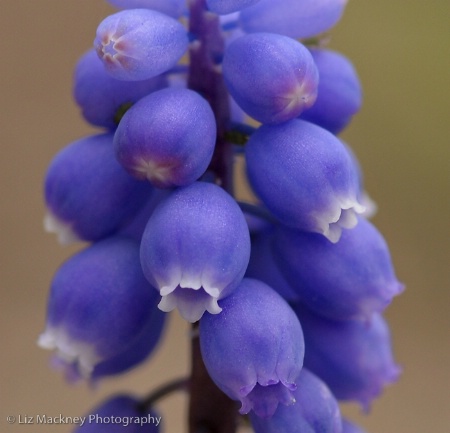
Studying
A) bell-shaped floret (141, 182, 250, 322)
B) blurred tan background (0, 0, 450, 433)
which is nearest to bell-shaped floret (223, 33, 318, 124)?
bell-shaped floret (141, 182, 250, 322)

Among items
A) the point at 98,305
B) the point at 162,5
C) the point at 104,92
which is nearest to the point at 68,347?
the point at 98,305

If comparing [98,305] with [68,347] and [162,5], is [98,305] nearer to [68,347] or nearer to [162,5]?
[68,347]

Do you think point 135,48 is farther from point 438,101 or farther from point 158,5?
point 438,101

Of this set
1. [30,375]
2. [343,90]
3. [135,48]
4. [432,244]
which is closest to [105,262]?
[135,48]

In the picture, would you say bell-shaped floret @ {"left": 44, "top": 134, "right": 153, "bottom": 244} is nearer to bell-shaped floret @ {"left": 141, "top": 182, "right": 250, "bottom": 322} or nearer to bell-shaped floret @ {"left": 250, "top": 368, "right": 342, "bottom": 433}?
bell-shaped floret @ {"left": 141, "top": 182, "right": 250, "bottom": 322}

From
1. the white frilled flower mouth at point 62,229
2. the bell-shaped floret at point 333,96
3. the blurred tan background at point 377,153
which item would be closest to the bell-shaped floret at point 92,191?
the white frilled flower mouth at point 62,229

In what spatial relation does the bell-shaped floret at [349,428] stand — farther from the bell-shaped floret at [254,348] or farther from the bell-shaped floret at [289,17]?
the bell-shaped floret at [289,17]
